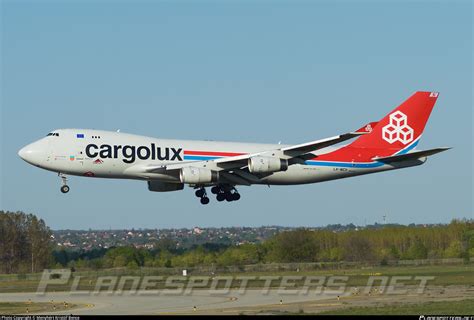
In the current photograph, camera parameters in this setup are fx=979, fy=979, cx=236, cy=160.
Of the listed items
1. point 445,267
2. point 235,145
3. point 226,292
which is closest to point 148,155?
point 235,145

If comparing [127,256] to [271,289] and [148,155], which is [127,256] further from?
[271,289]

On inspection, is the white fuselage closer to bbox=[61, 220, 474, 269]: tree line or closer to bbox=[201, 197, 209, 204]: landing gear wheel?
bbox=[201, 197, 209, 204]: landing gear wheel

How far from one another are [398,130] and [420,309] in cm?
3154

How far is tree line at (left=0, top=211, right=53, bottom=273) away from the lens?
286ft

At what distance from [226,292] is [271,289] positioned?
2.90 meters

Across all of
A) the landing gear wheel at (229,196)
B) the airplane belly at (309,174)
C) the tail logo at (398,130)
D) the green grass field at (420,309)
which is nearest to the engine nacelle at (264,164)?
the airplane belly at (309,174)

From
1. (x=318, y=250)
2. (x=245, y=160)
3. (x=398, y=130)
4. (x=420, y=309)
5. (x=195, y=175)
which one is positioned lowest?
(x=420, y=309)

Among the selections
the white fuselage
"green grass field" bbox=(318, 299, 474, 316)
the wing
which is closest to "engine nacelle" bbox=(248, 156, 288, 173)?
the wing

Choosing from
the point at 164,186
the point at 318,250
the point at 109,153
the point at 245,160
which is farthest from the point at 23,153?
the point at 318,250

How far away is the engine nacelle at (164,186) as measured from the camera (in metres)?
70.5

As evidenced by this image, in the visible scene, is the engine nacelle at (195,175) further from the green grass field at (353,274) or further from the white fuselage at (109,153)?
the green grass field at (353,274)

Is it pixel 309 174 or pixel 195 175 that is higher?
pixel 195 175

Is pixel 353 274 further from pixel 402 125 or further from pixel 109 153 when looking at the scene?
pixel 109 153

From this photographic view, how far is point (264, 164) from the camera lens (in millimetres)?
66688
